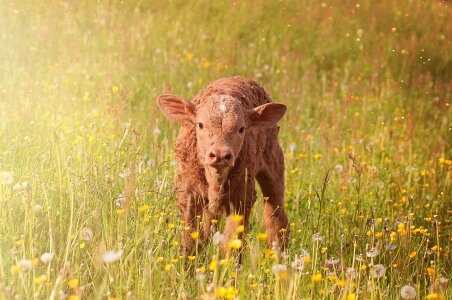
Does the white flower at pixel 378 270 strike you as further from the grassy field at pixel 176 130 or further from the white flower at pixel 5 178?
the white flower at pixel 5 178

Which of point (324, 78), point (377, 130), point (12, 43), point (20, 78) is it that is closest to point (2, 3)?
point (12, 43)

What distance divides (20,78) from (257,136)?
3.46m

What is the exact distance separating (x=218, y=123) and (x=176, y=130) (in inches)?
114

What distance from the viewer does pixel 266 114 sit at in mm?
4957

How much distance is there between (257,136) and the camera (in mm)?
5227

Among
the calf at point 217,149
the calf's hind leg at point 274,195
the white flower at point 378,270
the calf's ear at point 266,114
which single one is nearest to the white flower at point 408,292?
the white flower at point 378,270

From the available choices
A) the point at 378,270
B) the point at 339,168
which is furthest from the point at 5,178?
the point at 339,168

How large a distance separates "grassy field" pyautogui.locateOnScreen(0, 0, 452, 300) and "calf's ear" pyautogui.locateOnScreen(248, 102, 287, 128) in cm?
60

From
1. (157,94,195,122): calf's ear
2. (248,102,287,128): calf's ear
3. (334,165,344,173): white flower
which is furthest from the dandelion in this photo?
(157,94,195,122): calf's ear

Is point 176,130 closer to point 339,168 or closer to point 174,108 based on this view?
point 339,168

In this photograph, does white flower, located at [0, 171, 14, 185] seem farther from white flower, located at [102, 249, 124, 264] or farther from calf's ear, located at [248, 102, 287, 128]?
calf's ear, located at [248, 102, 287, 128]

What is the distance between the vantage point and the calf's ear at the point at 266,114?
491cm

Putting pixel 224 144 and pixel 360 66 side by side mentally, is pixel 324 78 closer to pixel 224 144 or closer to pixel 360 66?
pixel 360 66

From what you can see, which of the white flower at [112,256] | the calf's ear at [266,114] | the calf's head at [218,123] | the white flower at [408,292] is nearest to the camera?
the white flower at [112,256]
